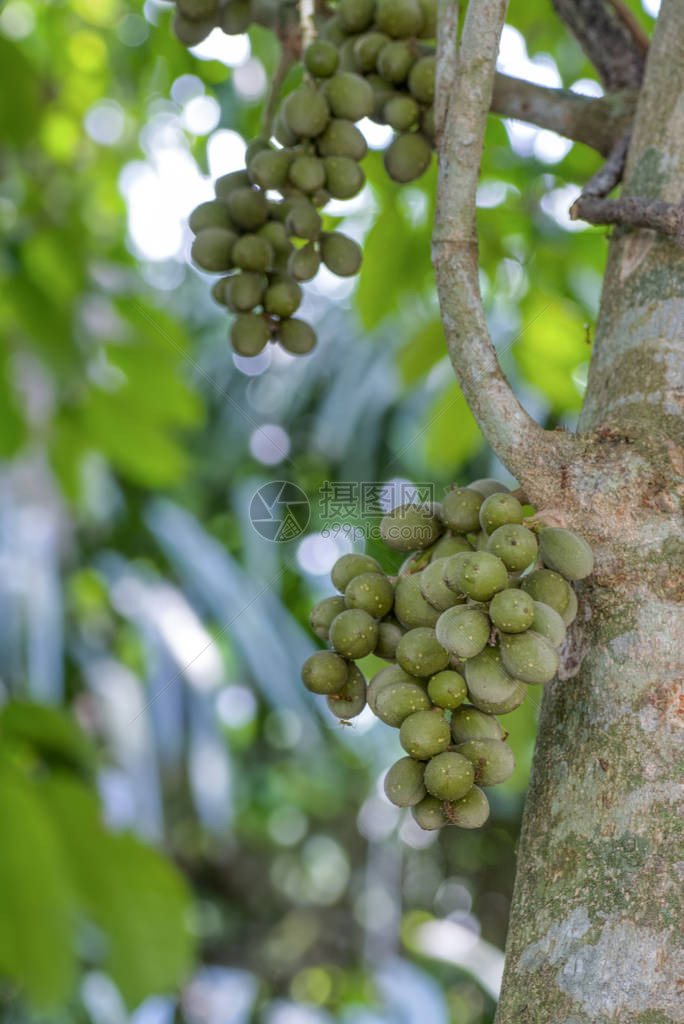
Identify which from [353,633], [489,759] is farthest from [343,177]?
[489,759]

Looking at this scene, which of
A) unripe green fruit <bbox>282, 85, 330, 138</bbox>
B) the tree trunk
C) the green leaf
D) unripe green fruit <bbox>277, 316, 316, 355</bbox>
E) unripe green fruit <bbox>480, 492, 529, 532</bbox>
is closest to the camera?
the tree trunk

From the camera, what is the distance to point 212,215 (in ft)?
3.95

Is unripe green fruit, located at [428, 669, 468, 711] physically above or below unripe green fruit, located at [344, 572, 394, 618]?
below

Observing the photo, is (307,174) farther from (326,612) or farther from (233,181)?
(326,612)

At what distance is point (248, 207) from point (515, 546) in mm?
655

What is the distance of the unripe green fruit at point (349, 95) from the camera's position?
1.15 m

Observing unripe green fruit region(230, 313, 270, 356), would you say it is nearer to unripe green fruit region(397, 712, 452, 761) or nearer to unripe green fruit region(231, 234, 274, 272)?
unripe green fruit region(231, 234, 274, 272)

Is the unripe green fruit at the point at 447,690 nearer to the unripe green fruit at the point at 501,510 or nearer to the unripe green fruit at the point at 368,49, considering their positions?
the unripe green fruit at the point at 501,510

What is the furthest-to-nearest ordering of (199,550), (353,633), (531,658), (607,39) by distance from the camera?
(199,550) → (607,39) → (353,633) → (531,658)

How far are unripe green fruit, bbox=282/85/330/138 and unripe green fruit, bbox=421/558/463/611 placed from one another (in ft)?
2.04

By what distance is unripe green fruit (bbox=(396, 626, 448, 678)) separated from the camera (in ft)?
2.60

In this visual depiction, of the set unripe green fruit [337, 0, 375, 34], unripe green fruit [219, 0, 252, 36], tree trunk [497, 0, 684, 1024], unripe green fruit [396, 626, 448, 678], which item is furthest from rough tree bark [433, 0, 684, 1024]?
unripe green fruit [219, 0, 252, 36]

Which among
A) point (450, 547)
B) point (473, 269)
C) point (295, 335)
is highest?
point (295, 335)

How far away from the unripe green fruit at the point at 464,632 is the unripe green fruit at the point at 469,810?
0.41 ft
